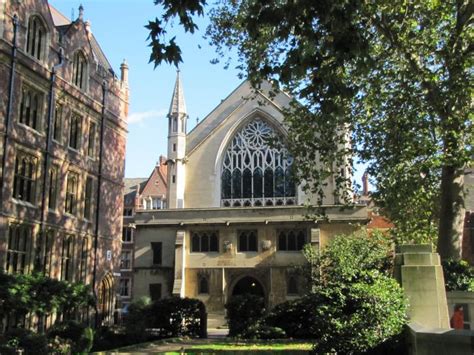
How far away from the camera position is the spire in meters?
45.4

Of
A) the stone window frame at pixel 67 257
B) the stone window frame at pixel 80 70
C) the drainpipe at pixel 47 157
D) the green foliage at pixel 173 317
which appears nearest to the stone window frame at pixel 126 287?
the stone window frame at pixel 67 257

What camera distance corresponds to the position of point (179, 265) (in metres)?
37.2

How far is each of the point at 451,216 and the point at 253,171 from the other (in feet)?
88.8

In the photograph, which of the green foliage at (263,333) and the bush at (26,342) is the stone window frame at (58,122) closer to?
the green foliage at (263,333)

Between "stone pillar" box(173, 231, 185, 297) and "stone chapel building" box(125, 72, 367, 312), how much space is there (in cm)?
7

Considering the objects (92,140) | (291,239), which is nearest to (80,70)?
(92,140)

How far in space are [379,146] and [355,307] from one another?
349 inches

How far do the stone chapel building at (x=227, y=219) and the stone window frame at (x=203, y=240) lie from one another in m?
0.07

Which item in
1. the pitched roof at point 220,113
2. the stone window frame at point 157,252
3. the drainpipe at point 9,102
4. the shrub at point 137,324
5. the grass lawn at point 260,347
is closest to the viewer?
the grass lawn at point 260,347

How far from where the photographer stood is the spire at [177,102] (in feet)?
149

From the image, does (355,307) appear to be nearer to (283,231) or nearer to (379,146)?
(379,146)

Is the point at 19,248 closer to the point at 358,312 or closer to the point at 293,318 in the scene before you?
the point at 293,318

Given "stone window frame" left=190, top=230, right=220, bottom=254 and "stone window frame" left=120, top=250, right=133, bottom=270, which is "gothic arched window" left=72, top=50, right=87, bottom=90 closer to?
"stone window frame" left=190, top=230, right=220, bottom=254

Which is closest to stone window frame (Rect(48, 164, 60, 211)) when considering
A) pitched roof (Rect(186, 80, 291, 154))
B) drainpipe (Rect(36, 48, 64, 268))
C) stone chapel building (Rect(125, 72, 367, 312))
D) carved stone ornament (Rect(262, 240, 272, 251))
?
drainpipe (Rect(36, 48, 64, 268))
